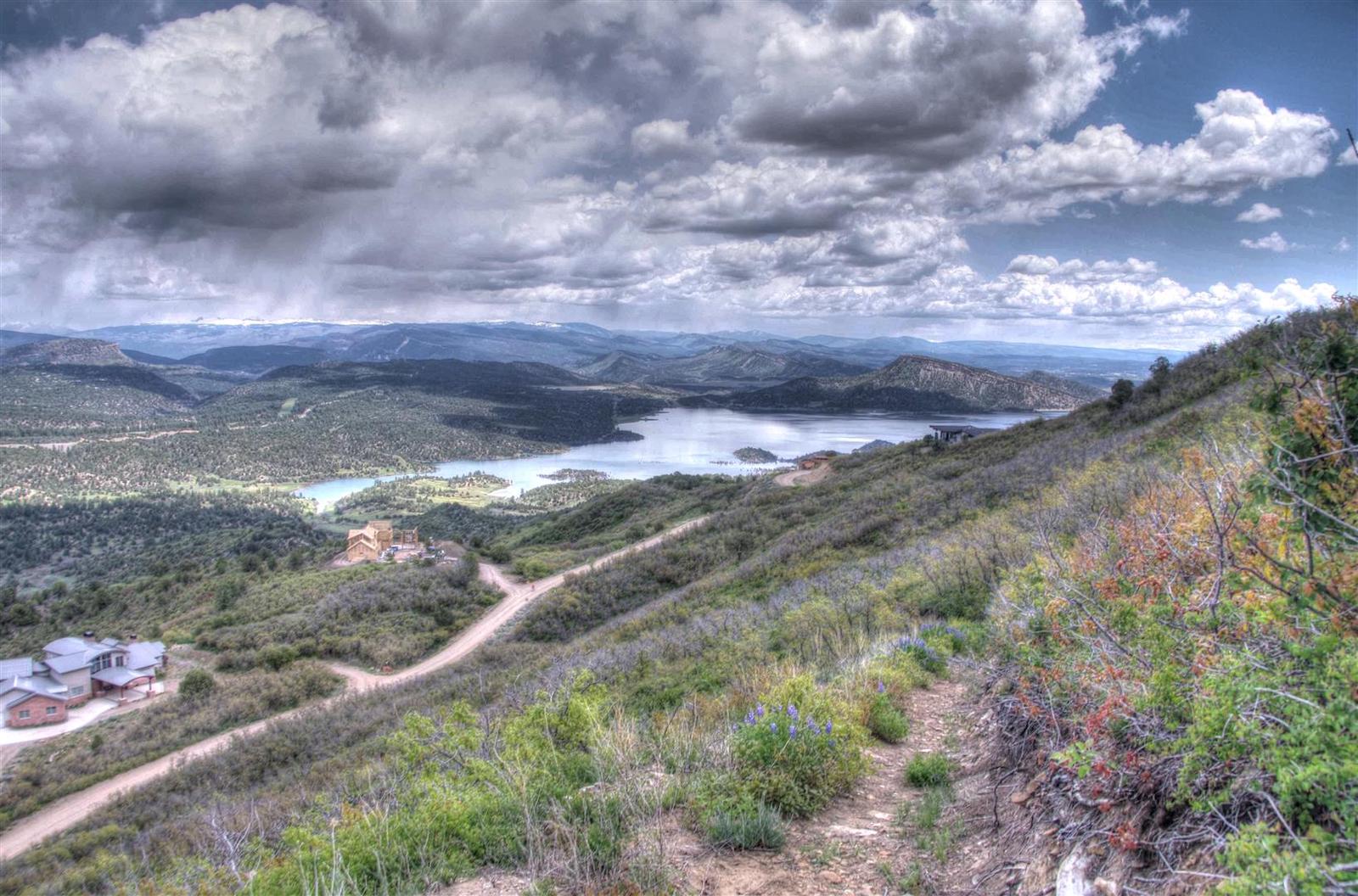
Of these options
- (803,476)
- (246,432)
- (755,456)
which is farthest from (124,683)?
(246,432)

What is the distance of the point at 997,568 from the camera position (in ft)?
29.9

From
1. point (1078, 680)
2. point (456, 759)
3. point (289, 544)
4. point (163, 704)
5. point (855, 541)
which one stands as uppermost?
point (1078, 680)

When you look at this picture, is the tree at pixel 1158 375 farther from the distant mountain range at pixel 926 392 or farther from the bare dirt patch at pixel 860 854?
the distant mountain range at pixel 926 392

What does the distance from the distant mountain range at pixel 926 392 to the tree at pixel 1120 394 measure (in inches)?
3818

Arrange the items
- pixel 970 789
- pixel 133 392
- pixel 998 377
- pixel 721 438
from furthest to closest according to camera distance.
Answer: pixel 133 392 < pixel 998 377 < pixel 721 438 < pixel 970 789

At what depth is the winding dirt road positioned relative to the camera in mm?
14727

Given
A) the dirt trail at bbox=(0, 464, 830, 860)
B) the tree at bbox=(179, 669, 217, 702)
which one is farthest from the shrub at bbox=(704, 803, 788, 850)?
the tree at bbox=(179, 669, 217, 702)

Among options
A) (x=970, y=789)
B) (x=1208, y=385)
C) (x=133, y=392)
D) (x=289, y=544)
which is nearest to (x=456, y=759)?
(x=970, y=789)

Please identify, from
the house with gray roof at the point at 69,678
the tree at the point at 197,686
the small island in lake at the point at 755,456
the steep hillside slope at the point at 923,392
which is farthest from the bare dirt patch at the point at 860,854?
the steep hillside slope at the point at 923,392

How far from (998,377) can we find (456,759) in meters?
160

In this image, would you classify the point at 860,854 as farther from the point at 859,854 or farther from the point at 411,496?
the point at 411,496

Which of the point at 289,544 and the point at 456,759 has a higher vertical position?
the point at 456,759

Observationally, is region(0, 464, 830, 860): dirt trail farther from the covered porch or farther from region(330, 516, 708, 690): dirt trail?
the covered porch

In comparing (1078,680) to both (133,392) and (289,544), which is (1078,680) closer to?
(289,544)
